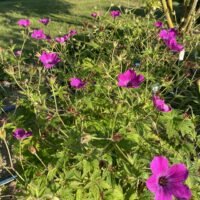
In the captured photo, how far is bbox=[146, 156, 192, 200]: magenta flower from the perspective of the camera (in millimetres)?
1316

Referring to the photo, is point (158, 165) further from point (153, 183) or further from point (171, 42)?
point (171, 42)

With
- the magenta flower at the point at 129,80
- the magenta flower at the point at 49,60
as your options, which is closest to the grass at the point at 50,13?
the magenta flower at the point at 49,60

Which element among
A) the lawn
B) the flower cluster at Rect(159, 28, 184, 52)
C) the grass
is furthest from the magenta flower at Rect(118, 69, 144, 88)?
the grass

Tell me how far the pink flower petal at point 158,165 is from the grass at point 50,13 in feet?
13.9

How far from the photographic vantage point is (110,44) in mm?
3066

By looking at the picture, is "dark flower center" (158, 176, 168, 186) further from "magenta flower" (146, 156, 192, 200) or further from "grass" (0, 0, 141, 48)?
"grass" (0, 0, 141, 48)

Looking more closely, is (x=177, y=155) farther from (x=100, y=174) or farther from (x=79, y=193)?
(x=79, y=193)

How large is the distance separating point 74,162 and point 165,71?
4.47ft

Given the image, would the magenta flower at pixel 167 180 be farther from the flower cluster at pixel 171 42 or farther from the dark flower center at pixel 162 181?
the flower cluster at pixel 171 42

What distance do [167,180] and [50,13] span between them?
21.6 feet

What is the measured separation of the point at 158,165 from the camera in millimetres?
1321

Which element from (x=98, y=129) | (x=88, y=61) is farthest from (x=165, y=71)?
(x=98, y=129)

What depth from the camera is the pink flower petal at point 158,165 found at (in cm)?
131

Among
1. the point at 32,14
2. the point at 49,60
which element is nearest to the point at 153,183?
the point at 49,60
